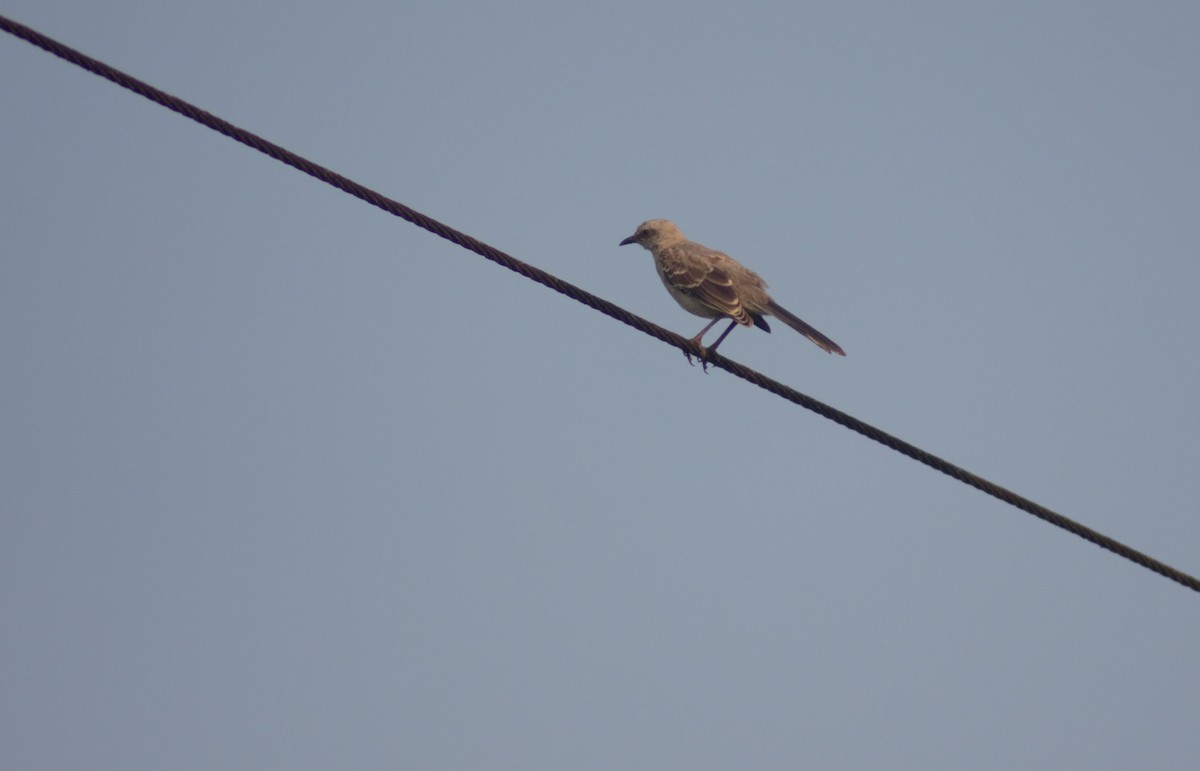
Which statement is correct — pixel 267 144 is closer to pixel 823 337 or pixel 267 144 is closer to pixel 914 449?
pixel 914 449

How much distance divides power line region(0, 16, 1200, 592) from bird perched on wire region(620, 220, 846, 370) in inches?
105

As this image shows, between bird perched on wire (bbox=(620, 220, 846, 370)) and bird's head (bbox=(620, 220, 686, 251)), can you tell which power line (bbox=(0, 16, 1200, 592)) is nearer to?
bird perched on wire (bbox=(620, 220, 846, 370))

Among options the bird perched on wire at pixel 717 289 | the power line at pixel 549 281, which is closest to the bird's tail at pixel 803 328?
the bird perched on wire at pixel 717 289

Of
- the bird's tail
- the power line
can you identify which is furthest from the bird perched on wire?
the power line

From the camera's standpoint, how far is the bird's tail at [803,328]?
30.4ft

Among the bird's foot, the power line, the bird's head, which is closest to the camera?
the power line

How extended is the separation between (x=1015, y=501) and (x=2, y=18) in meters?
5.08

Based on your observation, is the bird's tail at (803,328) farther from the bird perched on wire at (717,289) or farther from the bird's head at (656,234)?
the bird's head at (656,234)

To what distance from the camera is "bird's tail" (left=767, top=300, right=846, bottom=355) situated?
927 cm

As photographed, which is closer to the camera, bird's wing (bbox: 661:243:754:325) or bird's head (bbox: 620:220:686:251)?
bird's wing (bbox: 661:243:754:325)

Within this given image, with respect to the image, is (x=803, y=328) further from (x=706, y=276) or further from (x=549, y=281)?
(x=549, y=281)

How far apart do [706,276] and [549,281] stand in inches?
171

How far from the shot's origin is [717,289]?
10508 millimetres

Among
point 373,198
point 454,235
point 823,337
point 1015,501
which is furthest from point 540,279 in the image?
point 823,337
